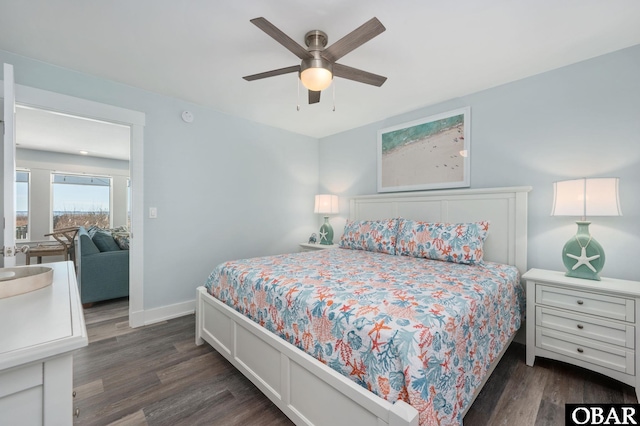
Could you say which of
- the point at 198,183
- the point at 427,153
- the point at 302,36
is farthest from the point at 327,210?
the point at 302,36

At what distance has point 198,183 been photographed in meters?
3.21

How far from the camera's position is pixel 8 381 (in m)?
0.58

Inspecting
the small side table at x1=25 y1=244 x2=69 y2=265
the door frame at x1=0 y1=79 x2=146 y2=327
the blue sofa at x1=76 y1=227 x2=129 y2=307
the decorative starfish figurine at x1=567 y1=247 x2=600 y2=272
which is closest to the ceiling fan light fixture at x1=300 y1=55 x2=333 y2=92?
the door frame at x1=0 y1=79 x2=146 y2=327

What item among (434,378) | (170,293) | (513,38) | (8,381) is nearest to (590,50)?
(513,38)

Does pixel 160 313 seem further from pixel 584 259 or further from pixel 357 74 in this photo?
pixel 584 259

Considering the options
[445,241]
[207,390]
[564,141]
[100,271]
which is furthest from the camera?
[100,271]

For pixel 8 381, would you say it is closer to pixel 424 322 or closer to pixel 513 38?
pixel 424 322

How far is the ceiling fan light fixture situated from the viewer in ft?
5.65

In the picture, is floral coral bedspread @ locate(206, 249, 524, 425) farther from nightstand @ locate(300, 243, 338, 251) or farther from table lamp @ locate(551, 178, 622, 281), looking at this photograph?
nightstand @ locate(300, 243, 338, 251)

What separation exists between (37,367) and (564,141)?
3.32 m

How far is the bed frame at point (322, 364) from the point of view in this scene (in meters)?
1.17

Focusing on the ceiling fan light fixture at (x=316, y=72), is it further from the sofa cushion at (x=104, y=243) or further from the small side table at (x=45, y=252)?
the small side table at (x=45, y=252)

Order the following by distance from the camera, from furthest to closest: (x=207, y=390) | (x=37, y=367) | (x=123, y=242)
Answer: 1. (x=123, y=242)
2. (x=207, y=390)
3. (x=37, y=367)

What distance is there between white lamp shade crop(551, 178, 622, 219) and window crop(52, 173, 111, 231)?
7.84 m
